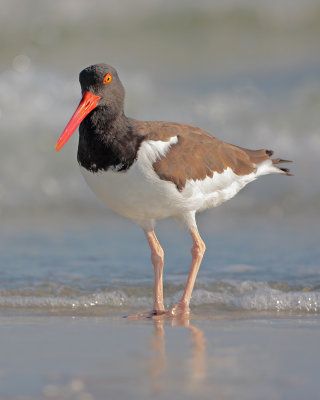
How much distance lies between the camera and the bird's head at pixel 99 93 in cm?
466

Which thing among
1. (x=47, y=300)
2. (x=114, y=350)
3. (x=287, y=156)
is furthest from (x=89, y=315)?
(x=287, y=156)

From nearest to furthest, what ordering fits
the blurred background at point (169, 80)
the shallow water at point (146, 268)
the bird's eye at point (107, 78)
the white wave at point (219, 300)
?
the bird's eye at point (107, 78), the white wave at point (219, 300), the shallow water at point (146, 268), the blurred background at point (169, 80)

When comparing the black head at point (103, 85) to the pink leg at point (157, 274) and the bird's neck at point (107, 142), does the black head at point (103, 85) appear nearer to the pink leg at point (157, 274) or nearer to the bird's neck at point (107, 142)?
the bird's neck at point (107, 142)

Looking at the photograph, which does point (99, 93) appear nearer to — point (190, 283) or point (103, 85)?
point (103, 85)

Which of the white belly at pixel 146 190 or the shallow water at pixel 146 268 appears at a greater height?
the white belly at pixel 146 190

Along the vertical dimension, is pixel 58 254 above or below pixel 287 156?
below

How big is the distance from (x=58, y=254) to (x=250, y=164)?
1.99 meters

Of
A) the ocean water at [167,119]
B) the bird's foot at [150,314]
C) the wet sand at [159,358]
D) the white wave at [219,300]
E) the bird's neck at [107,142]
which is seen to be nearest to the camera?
the wet sand at [159,358]

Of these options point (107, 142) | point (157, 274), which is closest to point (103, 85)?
point (107, 142)

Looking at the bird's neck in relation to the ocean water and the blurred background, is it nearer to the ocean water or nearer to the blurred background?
the ocean water

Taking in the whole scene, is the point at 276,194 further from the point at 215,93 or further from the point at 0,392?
the point at 0,392

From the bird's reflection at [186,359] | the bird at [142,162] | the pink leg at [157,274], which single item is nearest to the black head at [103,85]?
the bird at [142,162]

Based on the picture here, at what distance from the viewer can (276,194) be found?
9289mm

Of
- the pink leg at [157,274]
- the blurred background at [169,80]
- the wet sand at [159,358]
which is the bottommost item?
the wet sand at [159,358]
